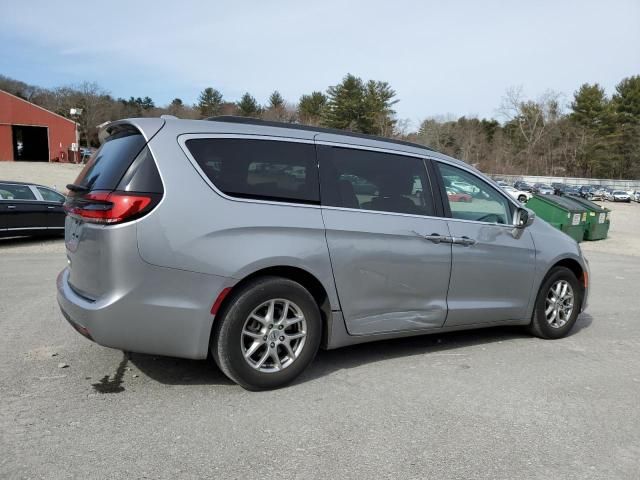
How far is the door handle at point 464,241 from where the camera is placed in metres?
4.60

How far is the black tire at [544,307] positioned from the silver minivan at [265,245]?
76 cm

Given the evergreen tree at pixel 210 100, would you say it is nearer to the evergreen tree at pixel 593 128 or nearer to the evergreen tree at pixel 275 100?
the evergreen tree at pixel 275 100

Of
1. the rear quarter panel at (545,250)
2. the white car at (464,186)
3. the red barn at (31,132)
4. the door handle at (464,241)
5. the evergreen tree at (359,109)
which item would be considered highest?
the evergreen tree at (359,109)

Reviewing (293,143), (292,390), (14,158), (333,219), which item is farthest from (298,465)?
(14,158)

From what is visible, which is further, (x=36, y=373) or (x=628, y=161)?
(x=628, y=161)

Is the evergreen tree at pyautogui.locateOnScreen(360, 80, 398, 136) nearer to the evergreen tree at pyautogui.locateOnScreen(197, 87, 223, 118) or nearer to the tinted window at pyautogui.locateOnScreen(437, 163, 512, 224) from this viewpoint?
the evergreen tree at pyautogui.locateOnScreen(197, 87, 223, 118)

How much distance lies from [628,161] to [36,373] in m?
95.0

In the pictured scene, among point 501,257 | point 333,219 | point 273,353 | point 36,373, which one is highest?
point 333,219

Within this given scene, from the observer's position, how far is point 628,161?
276ft

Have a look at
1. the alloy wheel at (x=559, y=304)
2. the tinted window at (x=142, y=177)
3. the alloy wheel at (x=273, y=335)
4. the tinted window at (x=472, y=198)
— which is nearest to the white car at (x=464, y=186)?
the tinted window at (x=472, y=198)

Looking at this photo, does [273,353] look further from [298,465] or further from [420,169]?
[420,169]

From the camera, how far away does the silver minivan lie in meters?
3.44

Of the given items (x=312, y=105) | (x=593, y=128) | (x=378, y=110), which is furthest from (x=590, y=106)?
(x=312, y=105)

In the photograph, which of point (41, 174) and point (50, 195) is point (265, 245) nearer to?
point (50, 195)
